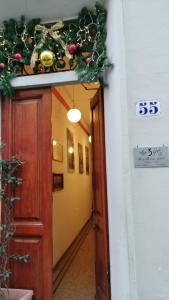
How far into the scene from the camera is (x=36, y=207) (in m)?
2.32

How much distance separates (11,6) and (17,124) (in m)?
1.08

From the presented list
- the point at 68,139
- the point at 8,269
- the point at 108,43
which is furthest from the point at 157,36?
the point at 68,139

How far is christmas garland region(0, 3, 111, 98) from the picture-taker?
7.38 ft

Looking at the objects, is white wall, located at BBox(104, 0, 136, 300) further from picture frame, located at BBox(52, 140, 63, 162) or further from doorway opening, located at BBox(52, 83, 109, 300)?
picture frame, located at BBox(52, 140, 63, 162)

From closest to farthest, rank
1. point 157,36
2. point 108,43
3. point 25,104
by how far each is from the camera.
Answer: point 157,36 → point 108,43 → point 25,104

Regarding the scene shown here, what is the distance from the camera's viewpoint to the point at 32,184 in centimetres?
235

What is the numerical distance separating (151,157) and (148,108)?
333 mm

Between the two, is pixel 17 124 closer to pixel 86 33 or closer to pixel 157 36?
pixel 86 33

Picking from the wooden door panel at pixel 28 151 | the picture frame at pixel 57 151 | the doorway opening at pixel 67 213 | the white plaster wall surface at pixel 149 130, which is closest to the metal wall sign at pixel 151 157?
the white plaster wall surface at pixel 149 130

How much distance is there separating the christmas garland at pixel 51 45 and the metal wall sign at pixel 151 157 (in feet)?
2.98

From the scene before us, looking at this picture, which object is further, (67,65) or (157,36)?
(67,65)

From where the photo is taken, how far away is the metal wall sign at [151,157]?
1673 millimetres

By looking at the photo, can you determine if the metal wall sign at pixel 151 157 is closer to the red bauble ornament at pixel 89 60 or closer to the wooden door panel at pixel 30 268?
the red bauble ornament at pixel 89 60

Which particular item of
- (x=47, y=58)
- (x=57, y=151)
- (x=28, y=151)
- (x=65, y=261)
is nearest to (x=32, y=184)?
(x=28, y=151)
